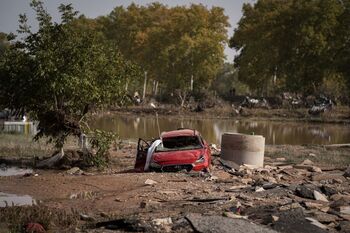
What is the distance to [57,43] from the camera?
2116 cm

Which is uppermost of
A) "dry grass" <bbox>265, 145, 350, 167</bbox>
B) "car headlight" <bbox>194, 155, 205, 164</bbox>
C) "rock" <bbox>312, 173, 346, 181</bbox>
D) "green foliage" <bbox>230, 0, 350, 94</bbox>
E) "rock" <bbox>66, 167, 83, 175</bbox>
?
"green foliage" <bbox>230, 0, 350, 94</bbox>

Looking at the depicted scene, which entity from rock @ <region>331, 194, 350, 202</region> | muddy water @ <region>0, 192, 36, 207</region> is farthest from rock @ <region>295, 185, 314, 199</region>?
muddy water @ <region>0, 192, 36, 207</region>

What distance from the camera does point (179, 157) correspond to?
699 inches

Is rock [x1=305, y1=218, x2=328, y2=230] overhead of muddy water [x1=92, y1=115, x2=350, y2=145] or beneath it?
overhead

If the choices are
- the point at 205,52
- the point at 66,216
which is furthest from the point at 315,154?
the point at 205,52

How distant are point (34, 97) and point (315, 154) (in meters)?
13.1

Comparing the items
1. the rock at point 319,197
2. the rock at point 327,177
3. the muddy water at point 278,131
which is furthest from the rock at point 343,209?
the muddy water at point 278,131

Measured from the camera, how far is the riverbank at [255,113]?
58.0m

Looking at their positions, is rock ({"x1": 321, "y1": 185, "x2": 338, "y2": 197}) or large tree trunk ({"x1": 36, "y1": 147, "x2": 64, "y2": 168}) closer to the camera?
rock ({"x1": 321, "y1": 185, "x2": 338, "y2": 197})

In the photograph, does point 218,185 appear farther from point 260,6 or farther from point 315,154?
point 260,6

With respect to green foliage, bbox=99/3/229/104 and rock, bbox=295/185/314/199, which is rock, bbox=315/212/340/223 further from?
green foliage, bbox=99/3/229/104

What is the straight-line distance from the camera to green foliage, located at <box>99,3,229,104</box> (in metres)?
70.9

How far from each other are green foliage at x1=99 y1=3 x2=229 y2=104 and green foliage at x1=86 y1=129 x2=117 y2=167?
160ft

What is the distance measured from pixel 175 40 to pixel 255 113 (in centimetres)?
1928
